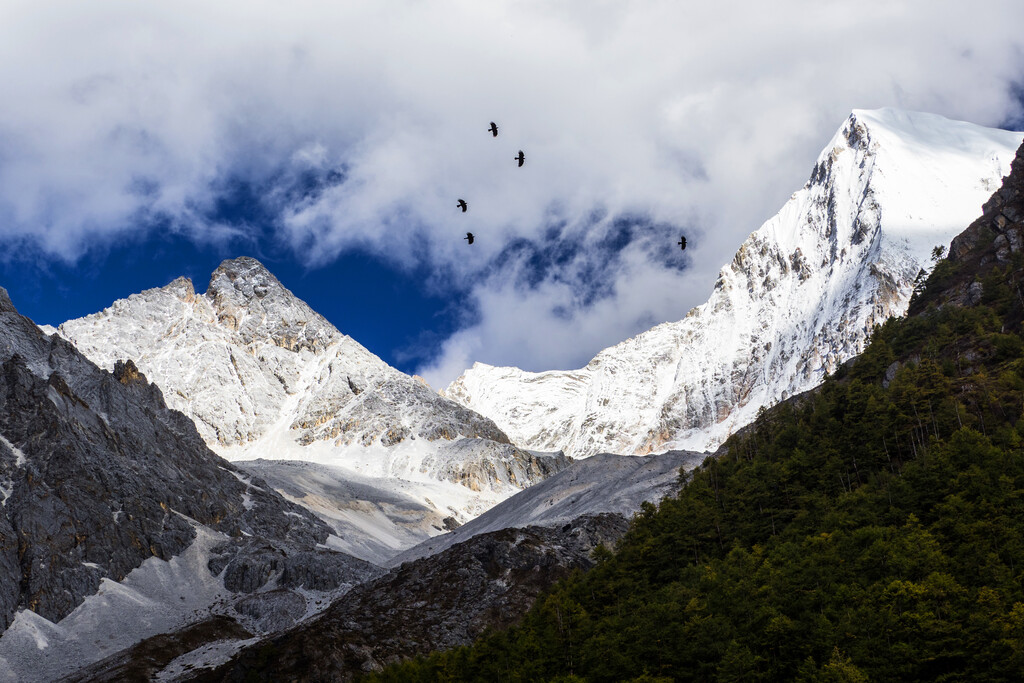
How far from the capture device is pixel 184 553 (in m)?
168

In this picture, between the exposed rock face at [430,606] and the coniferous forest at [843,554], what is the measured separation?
7.21m

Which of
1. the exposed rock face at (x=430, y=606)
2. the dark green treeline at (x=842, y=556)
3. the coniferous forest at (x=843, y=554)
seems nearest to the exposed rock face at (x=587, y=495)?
the exposed rock face at (x=430, y=606)

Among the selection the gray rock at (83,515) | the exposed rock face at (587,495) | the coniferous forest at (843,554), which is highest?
the gray rock at (83,515)

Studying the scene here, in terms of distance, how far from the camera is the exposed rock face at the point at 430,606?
104 m

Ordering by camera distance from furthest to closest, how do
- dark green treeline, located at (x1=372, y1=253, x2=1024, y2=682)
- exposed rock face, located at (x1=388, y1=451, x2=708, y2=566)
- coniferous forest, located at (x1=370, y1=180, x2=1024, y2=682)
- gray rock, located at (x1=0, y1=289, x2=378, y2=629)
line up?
exposed rock face, located at (x1=388, y1=451, x2=708, y2=566) → gray rock, located at (x1=0, y1=289, x2=378, y2=629) → coniferous forest, located at (x1=370, y1=180, x2=1024, y2=682) → dark green treeline, located at (x1=372, y1=253, x2=1024, y2=682)

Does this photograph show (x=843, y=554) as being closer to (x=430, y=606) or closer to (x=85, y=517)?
(x=430, y=606)

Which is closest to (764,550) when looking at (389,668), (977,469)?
(977,469)

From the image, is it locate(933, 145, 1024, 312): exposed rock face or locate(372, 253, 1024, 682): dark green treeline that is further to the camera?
locate(933, 145, 1024, 312): exposed rock face

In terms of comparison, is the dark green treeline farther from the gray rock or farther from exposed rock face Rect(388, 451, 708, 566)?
the gray rock

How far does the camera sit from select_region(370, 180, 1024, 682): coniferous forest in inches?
2825

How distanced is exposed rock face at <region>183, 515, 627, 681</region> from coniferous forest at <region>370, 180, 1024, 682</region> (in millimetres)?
7205

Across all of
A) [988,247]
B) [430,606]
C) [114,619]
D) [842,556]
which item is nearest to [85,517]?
[114,619]

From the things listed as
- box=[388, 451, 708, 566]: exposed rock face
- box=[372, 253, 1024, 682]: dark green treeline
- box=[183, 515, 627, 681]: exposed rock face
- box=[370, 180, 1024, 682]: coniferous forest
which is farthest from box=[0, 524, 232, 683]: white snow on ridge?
box=[372, 253, 1024, 682]: dark green treeline

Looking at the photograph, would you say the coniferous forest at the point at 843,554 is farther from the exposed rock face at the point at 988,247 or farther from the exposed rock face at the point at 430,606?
the exposed rock face at the point at 430,606
